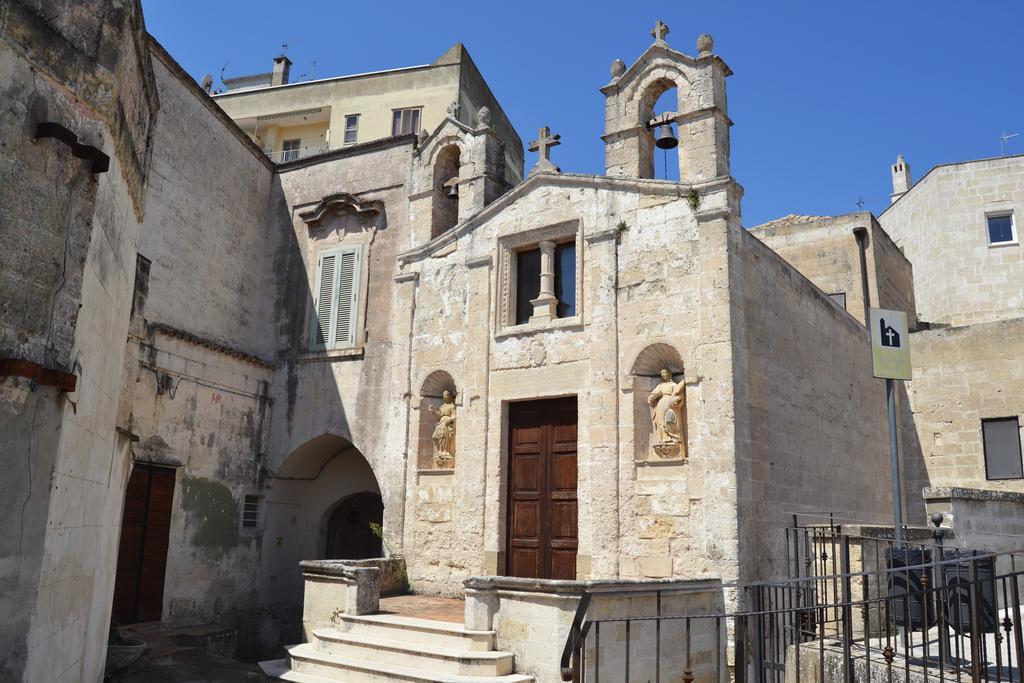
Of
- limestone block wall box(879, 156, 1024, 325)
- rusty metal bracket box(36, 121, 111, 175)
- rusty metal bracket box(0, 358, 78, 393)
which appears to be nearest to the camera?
rusty metal bracket box(0, 358, 78, 393)

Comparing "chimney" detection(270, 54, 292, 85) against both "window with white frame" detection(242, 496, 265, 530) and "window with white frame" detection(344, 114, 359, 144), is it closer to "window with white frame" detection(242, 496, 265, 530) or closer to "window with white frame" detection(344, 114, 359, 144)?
"window with white frame" detection(344, 114, 359, 144)

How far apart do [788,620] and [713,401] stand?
2.74 meters

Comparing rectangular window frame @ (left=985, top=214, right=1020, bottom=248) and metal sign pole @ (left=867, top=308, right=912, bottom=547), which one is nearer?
metal sign pole @ (left=867, top=308, right=912, bottom=547)

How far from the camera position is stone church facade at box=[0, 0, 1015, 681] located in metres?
7.14

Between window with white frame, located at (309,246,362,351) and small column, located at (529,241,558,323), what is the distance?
12.1ft

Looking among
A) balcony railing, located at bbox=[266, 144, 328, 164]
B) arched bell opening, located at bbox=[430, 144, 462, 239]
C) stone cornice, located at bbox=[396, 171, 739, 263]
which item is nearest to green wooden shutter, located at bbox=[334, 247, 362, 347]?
stone cornice, located at bbox=[396, 171, 739, 263]

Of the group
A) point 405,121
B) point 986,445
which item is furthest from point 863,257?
point 405,121

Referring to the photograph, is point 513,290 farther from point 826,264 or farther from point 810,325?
point 826,264

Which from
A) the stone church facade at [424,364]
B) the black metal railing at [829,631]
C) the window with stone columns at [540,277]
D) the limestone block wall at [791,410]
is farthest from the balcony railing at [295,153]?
the black metal railing at [829,631]

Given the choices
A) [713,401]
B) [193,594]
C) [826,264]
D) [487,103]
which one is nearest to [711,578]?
[713,401]

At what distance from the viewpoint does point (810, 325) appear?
1198 cm

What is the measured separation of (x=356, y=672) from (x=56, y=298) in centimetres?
533

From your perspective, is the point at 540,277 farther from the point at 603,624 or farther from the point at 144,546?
the point at 144,546

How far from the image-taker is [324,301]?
14.2 metres
